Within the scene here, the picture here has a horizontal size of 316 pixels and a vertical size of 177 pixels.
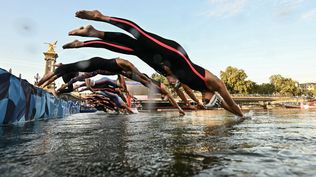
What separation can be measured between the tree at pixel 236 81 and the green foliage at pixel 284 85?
2186 centimetres

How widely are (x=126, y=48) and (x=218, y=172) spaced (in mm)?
6444

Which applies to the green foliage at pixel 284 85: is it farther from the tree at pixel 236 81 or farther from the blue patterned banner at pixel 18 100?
the blue patterned banner at pixel 18 100

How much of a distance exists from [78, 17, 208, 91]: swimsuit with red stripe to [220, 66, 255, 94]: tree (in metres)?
114

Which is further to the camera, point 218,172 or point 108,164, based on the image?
point 108,164

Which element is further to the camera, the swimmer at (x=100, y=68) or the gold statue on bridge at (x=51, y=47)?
the gold statue on bridge at (x=51, y=47)

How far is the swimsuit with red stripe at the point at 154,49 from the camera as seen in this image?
763cm

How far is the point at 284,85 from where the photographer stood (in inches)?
5212

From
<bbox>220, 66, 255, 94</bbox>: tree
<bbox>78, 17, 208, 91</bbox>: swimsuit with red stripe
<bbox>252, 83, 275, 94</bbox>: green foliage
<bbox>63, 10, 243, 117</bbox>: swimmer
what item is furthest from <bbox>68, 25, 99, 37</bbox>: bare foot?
<bbox>252, 83, 275, 94</bbox>: green foliage

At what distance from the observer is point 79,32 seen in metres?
7.72

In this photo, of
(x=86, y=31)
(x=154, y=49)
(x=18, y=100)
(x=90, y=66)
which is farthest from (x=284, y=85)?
(x=86, y=31)

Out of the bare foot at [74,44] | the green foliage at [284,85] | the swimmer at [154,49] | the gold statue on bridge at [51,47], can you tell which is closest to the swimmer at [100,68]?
the bare foot at [74,44]

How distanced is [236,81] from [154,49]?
117m

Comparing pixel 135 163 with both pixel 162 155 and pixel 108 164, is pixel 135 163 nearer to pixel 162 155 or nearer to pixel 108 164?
pixel 108 164

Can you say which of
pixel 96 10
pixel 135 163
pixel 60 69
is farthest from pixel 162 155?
pixel 60 69
